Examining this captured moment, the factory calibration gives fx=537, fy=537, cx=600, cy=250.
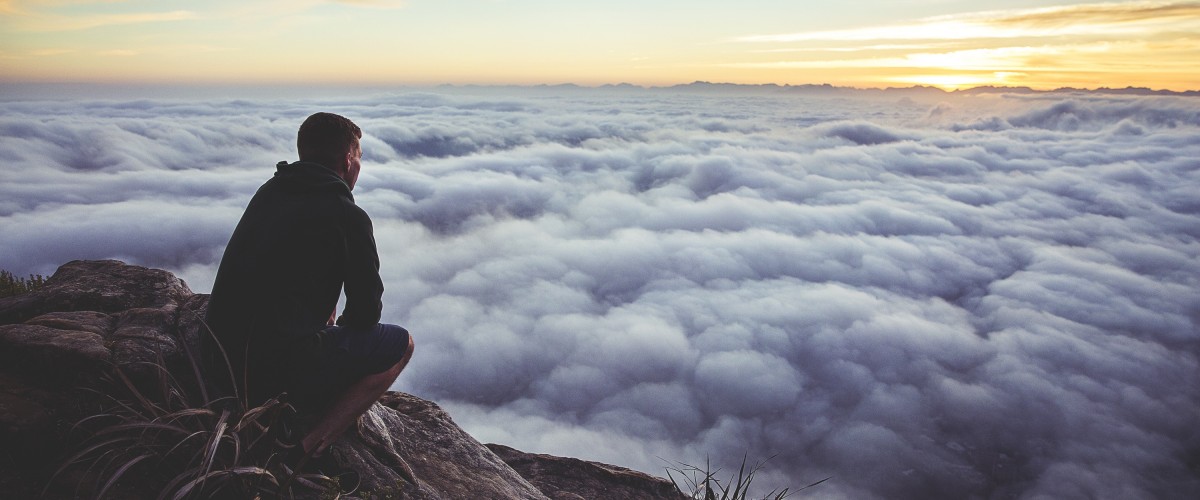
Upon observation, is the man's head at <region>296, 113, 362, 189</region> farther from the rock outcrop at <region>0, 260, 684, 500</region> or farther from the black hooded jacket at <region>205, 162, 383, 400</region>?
the rock outcrop at <region>0, 260, 684, 500</region>

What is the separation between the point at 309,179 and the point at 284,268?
452 mm

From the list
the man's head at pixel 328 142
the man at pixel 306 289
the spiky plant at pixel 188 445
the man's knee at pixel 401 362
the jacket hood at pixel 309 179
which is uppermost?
the man's head at pixel 328 142

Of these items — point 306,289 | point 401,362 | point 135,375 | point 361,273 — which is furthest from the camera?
point 401,362

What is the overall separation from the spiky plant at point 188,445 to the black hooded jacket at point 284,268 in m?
0.22

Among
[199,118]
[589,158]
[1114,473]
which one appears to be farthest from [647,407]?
[199,118]

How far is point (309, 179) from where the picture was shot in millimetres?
2662

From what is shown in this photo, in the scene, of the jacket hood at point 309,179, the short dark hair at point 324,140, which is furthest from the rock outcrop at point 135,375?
the short dark hair at point 324,140

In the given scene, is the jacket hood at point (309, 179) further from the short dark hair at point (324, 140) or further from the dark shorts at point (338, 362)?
the dark shorts at point (338, 362)

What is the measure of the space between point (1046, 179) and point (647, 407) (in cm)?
15482

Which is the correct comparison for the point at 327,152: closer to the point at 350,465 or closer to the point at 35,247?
the point at 350,465

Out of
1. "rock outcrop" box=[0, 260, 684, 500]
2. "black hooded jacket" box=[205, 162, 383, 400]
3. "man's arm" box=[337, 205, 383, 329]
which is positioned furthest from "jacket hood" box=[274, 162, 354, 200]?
"rock outcrop" box=[0, 260, 684, 500]

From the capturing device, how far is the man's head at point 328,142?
282 centimetres

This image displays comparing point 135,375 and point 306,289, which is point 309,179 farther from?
point 135,375

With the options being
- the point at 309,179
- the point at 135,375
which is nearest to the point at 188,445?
the point at 135,375
